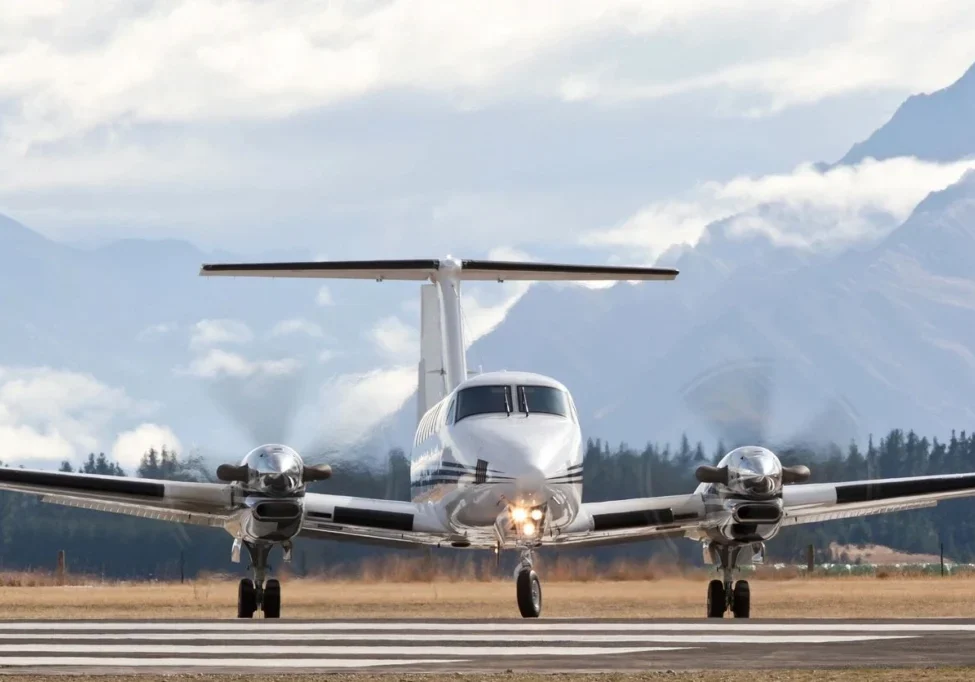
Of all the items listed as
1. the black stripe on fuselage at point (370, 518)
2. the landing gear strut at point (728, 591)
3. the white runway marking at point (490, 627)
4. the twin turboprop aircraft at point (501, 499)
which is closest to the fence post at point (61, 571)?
the twin turboprop aircraft at point (501, 499)

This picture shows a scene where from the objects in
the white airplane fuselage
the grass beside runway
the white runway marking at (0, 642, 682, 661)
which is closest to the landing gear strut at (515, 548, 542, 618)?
the white airplane fuselage

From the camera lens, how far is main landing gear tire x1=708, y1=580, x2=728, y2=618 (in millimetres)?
23438

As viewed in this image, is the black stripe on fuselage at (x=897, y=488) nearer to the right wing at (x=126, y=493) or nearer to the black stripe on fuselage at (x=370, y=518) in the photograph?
the black stripe on fuselage at (x=370, y=518)

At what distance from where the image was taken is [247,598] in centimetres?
2286

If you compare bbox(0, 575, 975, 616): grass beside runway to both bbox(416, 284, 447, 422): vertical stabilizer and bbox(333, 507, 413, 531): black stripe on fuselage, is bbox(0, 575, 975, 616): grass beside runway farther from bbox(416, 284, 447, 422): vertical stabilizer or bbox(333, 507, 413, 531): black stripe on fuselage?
bbox(416, 284, 447, 422): vertical stabilizer

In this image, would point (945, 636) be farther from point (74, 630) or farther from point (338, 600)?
point (338, 600)

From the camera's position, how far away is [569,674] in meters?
12.3

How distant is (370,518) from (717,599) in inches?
195

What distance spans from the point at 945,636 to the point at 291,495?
387 inches

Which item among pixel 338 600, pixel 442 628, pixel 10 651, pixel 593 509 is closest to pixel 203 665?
pixel 10 651

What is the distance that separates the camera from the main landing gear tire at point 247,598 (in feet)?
74.9

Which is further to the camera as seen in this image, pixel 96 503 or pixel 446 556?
pixel 446 556

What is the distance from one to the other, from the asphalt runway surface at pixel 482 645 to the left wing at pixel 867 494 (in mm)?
5617

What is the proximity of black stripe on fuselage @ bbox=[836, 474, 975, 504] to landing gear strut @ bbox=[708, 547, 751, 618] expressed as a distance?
183cm
